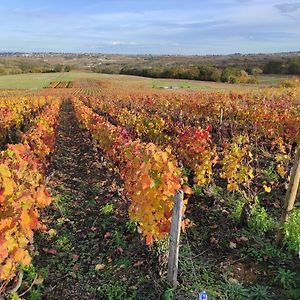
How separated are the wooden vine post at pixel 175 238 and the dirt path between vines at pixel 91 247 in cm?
26

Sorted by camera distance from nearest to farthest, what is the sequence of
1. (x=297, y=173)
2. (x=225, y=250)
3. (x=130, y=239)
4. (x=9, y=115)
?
(x=297, y=173) → (x=225, y=250) → (x=130, y=239) → (x=9, y=115)

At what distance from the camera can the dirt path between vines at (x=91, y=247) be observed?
16.0ft

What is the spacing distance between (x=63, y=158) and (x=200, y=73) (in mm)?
73493

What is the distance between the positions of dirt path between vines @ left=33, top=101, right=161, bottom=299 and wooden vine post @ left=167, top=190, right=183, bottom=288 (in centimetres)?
26

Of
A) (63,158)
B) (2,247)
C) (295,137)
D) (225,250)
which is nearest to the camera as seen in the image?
(2,247)

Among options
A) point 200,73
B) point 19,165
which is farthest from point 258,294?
point 200,73

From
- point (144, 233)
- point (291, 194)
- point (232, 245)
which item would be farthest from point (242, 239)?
point (144, 233)

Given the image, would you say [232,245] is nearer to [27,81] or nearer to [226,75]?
[226,75]

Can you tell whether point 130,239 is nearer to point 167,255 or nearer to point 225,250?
point 167,255

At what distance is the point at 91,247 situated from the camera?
594 cm

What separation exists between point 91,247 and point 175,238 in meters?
1.96

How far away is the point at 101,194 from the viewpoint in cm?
827

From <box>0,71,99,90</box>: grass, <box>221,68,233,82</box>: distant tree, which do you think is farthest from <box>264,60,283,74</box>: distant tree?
<box>0,71,99,90</box>: grass

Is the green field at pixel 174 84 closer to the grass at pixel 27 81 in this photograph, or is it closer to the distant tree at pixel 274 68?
the grass at pixel 27 81
